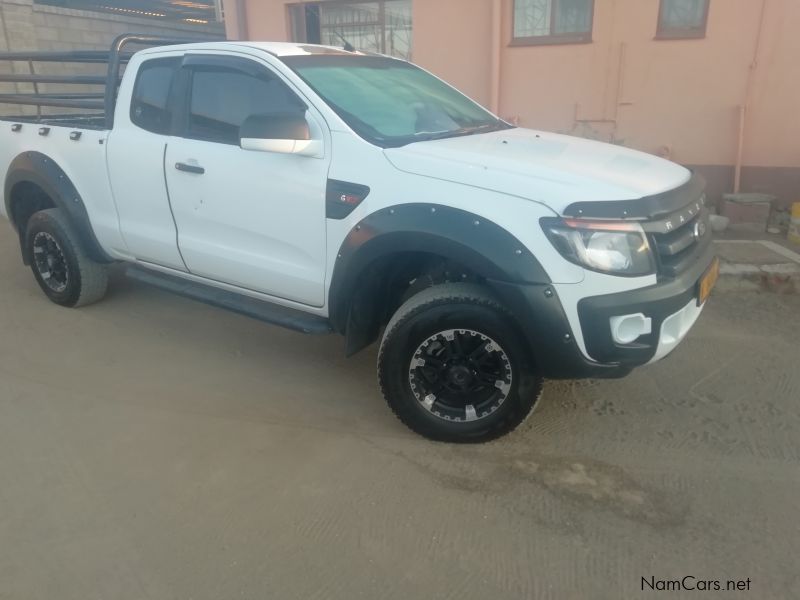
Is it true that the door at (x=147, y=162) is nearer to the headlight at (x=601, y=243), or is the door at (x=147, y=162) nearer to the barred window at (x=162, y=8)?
the headlight at (x=601, y=243)

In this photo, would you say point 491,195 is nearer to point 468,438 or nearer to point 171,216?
point 468,438

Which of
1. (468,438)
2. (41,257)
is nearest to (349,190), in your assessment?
(468,438)

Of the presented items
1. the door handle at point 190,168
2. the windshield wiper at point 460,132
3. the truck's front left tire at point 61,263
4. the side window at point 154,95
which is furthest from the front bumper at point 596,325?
the truck's front left tire at point 61,263

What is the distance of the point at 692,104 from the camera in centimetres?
695

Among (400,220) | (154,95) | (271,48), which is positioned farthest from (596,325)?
(154,95)

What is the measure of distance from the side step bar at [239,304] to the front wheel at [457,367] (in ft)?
1.72

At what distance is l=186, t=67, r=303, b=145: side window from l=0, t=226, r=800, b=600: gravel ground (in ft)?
4.67

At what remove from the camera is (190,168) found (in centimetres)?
364

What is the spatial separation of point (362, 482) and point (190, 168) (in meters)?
2.02

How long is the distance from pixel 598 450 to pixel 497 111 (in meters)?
5.50

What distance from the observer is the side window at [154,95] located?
3.88 meters

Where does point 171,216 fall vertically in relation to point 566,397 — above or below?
above

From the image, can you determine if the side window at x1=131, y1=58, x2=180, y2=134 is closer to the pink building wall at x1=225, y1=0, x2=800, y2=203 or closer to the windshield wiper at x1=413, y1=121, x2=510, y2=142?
the windshield wiper at x1=413, y1=121, x2=510, y2=142

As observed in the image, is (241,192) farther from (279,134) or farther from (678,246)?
(678,246)
